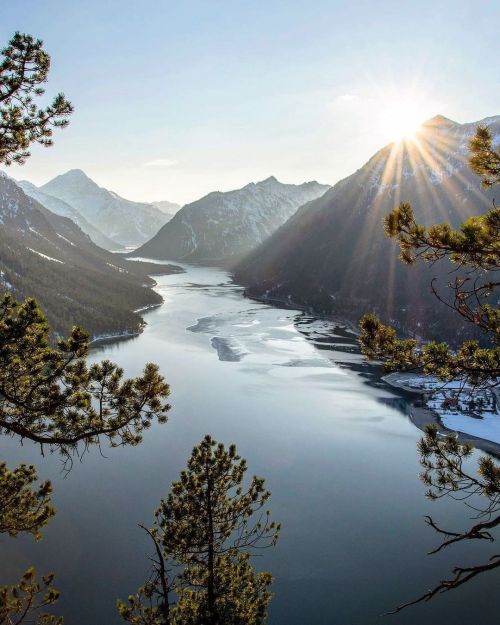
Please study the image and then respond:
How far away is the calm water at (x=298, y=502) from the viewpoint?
3469 centimetres

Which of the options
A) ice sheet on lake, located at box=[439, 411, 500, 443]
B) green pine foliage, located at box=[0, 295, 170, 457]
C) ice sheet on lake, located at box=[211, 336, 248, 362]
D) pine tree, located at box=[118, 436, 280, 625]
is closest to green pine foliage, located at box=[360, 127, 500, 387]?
green pine foliage, located at box=[0, 295, 170, 457]

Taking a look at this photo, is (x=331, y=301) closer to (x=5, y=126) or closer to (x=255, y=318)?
(x=255, y=318)

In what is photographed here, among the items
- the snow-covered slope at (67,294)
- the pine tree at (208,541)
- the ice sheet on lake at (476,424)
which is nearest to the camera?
the pine tree at (208,541)

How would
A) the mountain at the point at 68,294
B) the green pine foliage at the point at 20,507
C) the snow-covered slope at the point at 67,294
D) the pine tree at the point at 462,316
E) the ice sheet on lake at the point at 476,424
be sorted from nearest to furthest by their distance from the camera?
1. the pine tree at the point at 462,316
2. the green pine foliage at the point at 20,507
3. the ice sheet on lake at the point at 476,424
4. the mountain at the point at 68,294
5. the snow-covered slope at the point at 67,294

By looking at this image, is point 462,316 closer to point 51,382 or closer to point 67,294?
point 51,382

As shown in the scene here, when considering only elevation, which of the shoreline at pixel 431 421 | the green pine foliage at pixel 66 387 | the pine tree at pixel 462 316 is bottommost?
the shoreline at pixel 431 421

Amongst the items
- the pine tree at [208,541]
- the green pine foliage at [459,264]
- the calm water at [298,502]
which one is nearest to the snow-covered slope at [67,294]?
the calm water at [298,502]

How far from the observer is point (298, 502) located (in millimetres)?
45844

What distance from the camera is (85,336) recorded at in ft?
41.3

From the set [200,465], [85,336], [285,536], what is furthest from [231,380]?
[85,336]

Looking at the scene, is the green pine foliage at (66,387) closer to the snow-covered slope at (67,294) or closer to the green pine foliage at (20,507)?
the green pine foliage at (20,507)

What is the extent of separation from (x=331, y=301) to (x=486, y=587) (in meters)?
157

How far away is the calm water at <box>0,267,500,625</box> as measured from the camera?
Answer: 1366 inches

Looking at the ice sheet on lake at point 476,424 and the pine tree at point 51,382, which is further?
the ice sheet on lake at point 476,424
